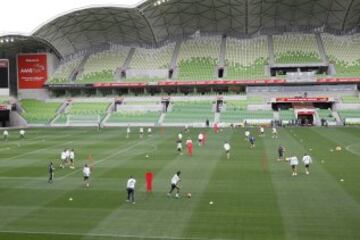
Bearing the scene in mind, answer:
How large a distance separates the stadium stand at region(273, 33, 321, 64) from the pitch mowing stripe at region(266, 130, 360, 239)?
195 feet

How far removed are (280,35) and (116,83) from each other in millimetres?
33736

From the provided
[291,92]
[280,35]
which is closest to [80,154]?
[291,92]

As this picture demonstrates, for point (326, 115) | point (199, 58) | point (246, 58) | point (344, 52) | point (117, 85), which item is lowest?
point (326, 115)

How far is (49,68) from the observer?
87812 millimetres

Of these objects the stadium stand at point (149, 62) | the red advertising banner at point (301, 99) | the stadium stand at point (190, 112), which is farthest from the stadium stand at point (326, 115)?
the stadium stand at point (149, 62)

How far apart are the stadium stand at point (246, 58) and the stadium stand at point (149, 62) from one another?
1170cm

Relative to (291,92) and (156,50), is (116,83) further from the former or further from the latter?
(291,92)

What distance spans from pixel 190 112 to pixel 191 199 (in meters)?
55.8

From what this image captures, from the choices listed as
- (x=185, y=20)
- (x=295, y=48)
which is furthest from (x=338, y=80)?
(x=185, y=20)

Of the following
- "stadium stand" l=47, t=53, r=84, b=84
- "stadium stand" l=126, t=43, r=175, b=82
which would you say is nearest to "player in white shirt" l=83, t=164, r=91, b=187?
"stadium stand" l=126, t=43, r=175, b=82

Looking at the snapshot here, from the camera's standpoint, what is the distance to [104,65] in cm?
9125

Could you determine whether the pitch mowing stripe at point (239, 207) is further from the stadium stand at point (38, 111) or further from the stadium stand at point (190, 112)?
the stadium stand at point (38, 111)

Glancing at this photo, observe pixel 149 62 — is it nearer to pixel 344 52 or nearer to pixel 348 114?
pixel 344 52

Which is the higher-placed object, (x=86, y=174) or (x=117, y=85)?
(x=117, y=85)
